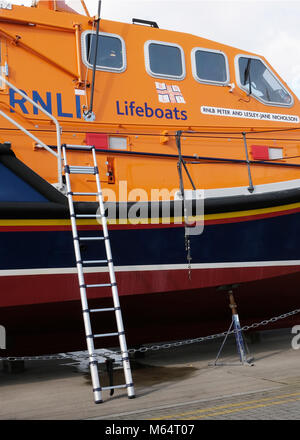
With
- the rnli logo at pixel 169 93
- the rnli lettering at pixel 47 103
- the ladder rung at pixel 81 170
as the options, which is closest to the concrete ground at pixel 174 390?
the ladder rung at pixel 81 170

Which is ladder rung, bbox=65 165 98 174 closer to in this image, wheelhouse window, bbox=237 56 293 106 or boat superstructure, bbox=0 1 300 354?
boat superstructure, bbox=0 1 300 354

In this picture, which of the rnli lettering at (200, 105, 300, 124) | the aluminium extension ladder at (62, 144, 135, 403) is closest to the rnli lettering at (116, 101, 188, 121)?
the rnli lettering at (200, 105, 300, 124)

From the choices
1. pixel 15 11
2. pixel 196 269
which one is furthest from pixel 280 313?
pixel 15 11

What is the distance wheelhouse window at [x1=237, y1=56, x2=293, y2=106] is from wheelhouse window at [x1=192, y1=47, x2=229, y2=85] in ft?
0.73

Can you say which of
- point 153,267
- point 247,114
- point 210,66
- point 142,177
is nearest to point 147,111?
point 142,177

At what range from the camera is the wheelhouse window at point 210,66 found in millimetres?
5797

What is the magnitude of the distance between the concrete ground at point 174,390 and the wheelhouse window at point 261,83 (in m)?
3.15

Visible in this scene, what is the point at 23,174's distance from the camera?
4.44m

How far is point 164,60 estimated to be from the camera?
18.6 ft

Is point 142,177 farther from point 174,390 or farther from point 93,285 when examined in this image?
point 174,390

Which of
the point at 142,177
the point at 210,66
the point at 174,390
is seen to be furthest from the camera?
the point at 210,66

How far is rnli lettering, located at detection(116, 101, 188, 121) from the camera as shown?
17.7 ft

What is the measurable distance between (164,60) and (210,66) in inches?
23.9

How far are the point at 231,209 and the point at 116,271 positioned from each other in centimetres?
136
